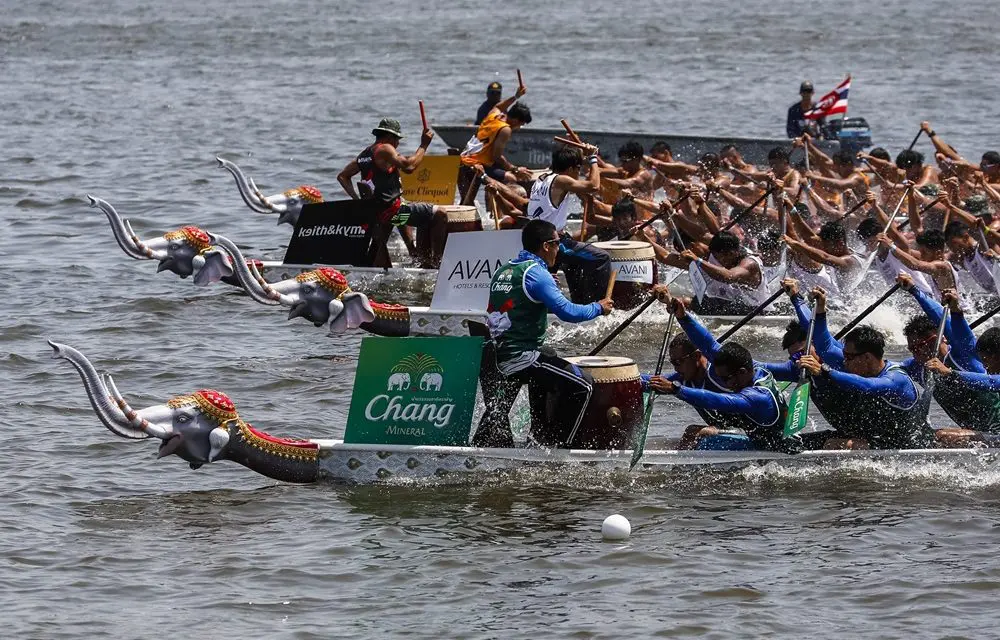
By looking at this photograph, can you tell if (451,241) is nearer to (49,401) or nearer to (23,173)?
(49,401)

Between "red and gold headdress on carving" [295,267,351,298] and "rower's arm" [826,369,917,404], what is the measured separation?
6.67 m

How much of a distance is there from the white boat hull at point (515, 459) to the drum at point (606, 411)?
0.16 meters

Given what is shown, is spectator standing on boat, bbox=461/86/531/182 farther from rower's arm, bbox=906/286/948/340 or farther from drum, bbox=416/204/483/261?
rower's arm, bbox=906/286/948/340

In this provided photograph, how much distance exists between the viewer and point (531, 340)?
490 inches

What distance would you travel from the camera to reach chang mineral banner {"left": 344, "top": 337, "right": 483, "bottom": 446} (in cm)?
1235

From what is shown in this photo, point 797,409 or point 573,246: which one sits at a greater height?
point 573,246

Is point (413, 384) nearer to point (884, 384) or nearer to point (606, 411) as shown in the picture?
point (606, 411)

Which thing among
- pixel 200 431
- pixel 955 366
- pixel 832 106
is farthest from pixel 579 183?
pixel 832 106

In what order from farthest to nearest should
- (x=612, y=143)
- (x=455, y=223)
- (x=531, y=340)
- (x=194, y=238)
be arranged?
(x=612, y=143) < (x=455, y=223) < (x=194, y=238) < (x=531, y=340)

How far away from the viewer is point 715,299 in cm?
1731

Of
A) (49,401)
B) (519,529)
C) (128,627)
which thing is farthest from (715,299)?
(128,627)

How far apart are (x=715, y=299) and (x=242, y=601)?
26.5 feet

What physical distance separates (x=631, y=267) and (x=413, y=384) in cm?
558

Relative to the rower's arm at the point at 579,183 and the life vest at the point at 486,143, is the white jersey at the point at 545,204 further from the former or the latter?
the life vest at the point at 486,143
